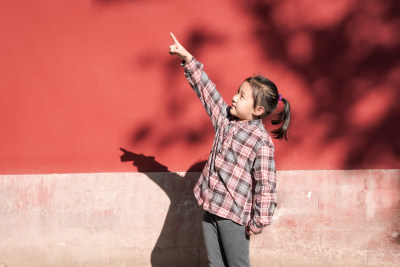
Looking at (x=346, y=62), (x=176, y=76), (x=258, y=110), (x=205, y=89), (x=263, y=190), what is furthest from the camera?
(x=176, y=76)

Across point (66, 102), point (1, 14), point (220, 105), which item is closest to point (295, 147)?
point (220, 105)

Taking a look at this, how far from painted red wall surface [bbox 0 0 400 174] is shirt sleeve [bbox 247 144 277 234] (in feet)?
3.55

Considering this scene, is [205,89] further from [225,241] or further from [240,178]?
[225,241]

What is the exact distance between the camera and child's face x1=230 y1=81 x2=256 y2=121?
2.67m

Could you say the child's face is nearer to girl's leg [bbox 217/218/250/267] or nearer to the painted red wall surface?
girl's leg [bbox 217/218/250/267]

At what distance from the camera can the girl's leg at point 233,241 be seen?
2.64m

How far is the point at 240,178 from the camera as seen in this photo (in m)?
2.63

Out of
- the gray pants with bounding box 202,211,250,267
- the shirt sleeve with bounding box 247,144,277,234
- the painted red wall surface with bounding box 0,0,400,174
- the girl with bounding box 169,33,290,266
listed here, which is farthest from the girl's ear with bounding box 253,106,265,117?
the painted red wall surface with bounding box 0,0,400,174

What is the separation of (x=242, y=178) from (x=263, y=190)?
138 mm

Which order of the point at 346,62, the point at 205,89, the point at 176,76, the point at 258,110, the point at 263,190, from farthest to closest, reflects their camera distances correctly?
1. the point at 176,76
2. the point at 346,62
3. the point at 205,89
4. the point at 258,110
5. the point at 263,190

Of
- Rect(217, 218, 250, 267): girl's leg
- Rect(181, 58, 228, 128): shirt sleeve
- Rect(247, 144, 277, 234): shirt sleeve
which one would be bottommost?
Rect(217, 218, 250, 267): girl's leg

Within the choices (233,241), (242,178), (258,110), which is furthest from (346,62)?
(233,241)

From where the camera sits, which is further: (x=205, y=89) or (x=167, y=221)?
(x=167, y=221)

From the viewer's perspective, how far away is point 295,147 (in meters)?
3.65
